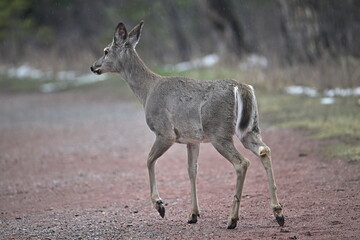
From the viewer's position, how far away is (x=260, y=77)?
2447cm

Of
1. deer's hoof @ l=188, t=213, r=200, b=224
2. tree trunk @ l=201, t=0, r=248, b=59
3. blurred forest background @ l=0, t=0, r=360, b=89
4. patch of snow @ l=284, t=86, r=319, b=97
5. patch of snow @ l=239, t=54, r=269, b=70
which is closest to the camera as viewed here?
deer's hoof @ l=188, t=213, r=200, b=224

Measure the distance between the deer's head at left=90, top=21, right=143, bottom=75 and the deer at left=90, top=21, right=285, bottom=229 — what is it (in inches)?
27.2

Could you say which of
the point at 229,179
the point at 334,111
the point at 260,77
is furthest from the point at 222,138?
the point at 260,77

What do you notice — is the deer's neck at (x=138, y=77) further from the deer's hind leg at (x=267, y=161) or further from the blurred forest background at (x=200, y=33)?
the blurred forest background at (x=200, y=33)

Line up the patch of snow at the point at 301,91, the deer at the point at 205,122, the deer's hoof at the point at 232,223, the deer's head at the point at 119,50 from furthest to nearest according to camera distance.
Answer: the patch of snow at the point at 301,91
the deer's head at the point at 119,50
the deer at the point at 205,122
the deer's hoof at the point at 232,223

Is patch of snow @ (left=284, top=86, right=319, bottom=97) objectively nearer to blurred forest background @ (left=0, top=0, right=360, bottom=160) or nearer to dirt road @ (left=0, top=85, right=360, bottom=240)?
blurred forest background @ (left=0, top=0, right=360, bottom=160)

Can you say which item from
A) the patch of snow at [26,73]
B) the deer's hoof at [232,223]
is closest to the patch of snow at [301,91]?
the deer's hoof at [232,223]

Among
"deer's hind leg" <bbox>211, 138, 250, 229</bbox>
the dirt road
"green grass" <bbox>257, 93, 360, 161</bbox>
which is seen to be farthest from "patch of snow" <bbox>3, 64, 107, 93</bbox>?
"deer's hind leg" <bbox>211, 138, 250, 229</bbox>

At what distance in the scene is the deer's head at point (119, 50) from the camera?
9.93 metres

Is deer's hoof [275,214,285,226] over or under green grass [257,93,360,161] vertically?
over

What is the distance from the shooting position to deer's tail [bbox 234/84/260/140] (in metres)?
8.23

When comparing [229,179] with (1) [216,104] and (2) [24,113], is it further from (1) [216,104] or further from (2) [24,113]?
(2) [24,113]

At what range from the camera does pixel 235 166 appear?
8070 mm

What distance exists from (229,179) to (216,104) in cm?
367
